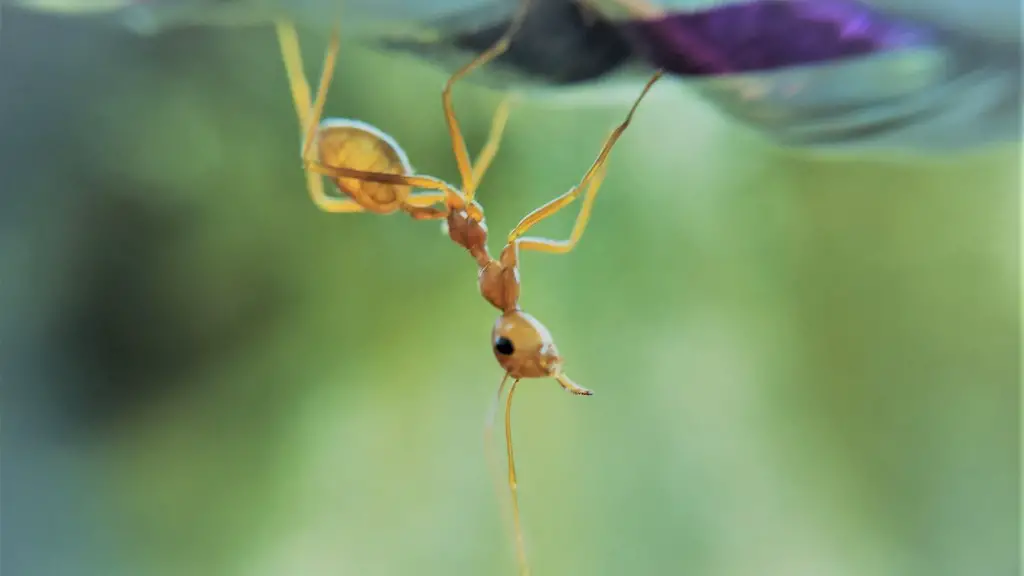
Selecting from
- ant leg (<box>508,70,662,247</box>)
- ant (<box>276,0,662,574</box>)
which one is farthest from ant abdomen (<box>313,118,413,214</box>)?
ant leg (<box>508,70,662,247</box>)

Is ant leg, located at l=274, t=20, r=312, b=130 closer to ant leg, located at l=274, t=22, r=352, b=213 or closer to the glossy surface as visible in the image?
ant leg, located at l=274, t=22, r=352, b=213

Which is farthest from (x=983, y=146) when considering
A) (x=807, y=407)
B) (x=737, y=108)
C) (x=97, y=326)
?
(x=97, y=326)

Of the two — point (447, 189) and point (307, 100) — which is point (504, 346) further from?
point (307, 100)

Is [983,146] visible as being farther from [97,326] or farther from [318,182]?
[97,326]

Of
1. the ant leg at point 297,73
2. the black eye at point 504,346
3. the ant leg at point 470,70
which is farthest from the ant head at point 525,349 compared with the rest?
the ant leg at point 297,73

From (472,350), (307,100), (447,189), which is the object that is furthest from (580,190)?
(472,350)

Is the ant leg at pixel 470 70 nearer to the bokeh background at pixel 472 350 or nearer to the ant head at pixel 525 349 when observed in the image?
the ant head at pixel 525 349

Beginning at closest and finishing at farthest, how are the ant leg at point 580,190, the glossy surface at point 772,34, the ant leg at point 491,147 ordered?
the glossy surface at point 772,34, the ant leg at point 580,190, the ant leg at point 491,147
